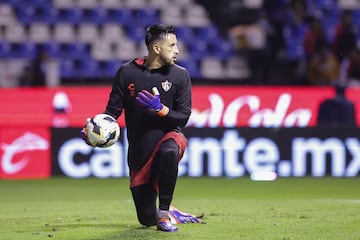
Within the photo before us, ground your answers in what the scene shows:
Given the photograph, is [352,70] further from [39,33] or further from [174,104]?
[174,104]

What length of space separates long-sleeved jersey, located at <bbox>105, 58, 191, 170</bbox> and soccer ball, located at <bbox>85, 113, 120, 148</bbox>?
0.74 feet

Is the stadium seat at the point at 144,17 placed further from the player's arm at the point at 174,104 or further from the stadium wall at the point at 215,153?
the player's arm at the point at 174,104

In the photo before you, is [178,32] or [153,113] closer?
[153,113]

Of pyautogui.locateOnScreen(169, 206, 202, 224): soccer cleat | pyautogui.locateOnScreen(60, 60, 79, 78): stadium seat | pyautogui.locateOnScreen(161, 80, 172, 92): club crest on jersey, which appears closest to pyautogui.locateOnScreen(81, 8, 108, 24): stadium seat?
pyautogui.locateOnScreen(60, 60, 79, 78): stadium seat

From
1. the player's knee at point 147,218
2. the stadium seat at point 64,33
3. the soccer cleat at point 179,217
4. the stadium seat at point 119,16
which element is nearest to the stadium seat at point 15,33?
the stadium seat at point 64,33

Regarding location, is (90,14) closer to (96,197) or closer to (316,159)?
(316,159)

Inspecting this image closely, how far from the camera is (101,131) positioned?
757cm

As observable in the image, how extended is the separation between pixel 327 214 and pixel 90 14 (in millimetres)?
12097

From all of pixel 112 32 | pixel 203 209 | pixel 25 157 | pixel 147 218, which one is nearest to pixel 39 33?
pixel 112 32

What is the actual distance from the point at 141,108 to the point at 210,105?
9148 millimetres

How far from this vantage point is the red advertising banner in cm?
1661

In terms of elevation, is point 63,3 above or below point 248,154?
above

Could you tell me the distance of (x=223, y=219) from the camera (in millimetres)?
8734

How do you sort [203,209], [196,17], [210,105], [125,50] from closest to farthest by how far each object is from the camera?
[203,209], [210,105], [125,50], [196,17]
